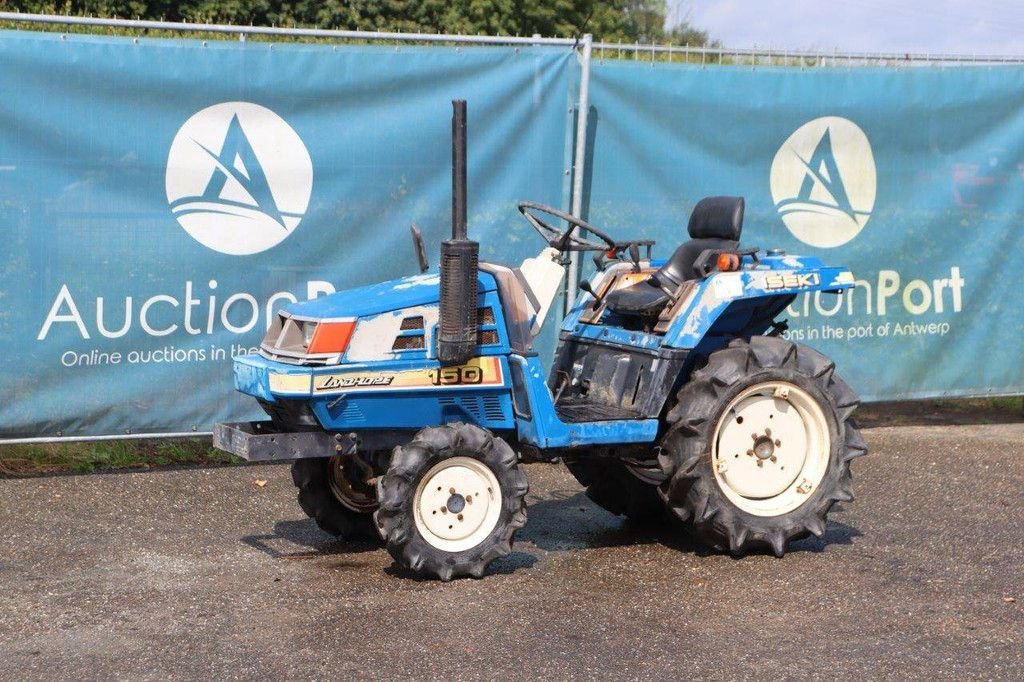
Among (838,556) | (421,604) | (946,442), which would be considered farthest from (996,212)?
(421,604)

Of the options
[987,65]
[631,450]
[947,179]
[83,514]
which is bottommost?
[83,514]

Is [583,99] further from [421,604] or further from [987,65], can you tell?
[421,604]

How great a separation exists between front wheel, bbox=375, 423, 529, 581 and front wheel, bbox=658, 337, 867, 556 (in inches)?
33.1

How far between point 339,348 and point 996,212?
5.55m

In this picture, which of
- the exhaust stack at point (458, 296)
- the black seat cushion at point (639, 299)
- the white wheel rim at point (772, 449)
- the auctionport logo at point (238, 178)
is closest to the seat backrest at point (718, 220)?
the black seat cushion at point (639, 299)

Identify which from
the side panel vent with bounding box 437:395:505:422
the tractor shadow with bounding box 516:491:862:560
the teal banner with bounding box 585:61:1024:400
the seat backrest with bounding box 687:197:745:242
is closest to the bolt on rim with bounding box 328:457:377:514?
the side panel vent with bounding box 437:395:505:422

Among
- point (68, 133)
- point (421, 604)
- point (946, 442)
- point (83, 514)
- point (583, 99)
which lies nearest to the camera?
point (421, 604)

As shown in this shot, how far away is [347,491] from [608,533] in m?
1.37

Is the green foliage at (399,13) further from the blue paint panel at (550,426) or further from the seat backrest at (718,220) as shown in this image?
the blue paint panel at (550,426)

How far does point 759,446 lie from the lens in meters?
6.68

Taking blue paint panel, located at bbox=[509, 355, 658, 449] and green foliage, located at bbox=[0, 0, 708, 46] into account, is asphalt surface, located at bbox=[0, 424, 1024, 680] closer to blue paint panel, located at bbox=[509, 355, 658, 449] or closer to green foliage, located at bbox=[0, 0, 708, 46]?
blue paint panel, located at bbox=[509, 355, 658, 449]

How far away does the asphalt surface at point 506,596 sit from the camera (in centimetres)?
511

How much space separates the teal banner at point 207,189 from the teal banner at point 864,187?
2.03ft

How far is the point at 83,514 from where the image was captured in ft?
24.1
